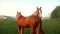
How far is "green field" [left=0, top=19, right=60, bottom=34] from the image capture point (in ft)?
5.19

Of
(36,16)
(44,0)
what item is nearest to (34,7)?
(44,0)

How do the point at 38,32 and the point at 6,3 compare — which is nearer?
the point at 38,32

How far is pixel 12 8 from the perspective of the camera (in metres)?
1.63

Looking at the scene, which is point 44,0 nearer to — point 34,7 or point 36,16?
point 34,7

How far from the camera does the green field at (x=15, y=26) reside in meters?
1.58

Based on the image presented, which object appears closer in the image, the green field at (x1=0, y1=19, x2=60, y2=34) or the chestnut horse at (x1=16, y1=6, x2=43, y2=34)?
the chestnut horse at (x1=16, y1=6, x2=43, y2=34)

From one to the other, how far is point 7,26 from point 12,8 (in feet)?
0.57

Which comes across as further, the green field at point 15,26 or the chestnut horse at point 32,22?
the green field at point 15,26

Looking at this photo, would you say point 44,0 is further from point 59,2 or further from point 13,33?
point 13,33

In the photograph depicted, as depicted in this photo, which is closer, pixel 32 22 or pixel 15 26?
pixel 32 22

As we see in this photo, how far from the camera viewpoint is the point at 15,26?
5.20ft

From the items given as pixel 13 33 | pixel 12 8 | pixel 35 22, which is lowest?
pixel 13 33

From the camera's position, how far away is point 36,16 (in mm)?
1391

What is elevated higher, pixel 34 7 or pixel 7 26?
pixel 34 7
